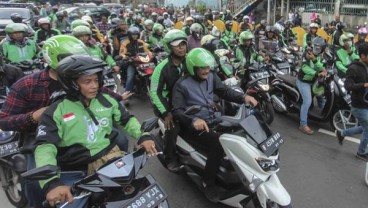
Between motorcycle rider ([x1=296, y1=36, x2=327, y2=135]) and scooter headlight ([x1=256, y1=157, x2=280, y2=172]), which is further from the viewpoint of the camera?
motorcycle rider ([x1=296, y1=36, x2=327, y2=135])

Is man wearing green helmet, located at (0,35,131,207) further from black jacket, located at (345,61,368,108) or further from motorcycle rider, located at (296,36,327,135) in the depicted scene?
motorcycle rider, located at (296,36,327,135)

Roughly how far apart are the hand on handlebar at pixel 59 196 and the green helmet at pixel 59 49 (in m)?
1.29

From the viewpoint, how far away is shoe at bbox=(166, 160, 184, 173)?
430cm

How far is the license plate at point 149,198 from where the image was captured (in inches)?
91.5

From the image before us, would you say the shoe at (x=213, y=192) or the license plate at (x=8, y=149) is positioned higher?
the license plate at (x=8, y=149)

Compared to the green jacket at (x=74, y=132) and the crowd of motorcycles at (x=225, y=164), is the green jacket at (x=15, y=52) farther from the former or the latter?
the green jacket at (x=74, y=132)

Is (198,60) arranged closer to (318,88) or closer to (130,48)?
(318,88)

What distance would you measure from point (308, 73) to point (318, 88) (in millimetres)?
380

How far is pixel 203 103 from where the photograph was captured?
3.94m

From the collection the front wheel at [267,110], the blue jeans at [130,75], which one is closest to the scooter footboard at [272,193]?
the front wheel at [267,110]

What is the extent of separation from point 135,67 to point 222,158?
494cm

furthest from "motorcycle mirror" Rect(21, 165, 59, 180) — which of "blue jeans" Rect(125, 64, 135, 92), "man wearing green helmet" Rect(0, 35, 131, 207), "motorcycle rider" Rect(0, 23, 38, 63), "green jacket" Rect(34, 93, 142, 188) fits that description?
"blue jeans" Rect(125, 64, 135, 92)

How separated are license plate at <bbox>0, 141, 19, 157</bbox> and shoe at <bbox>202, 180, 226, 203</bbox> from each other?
6.71 feet

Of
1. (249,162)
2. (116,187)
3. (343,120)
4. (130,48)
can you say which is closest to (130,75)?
(130,48)
